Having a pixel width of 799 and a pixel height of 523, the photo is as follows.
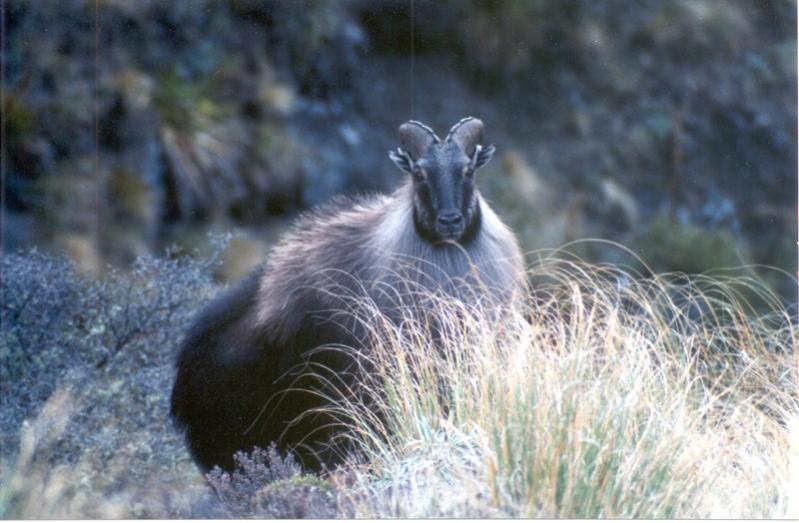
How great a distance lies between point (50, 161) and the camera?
9.20 meters

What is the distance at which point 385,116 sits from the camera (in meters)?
11.1

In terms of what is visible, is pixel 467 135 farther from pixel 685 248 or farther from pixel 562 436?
pixel 685 248

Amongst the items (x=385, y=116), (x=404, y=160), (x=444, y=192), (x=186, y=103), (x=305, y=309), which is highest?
(x=186, y=103)

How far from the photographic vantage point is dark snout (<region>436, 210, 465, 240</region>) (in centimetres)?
609

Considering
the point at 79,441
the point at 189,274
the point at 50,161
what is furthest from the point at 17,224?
the point at 79,441

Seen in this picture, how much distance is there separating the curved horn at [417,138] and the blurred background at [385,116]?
9.17 ft

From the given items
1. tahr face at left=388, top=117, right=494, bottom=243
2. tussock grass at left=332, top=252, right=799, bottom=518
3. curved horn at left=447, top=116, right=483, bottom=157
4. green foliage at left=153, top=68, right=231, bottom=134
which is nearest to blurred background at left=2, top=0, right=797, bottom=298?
green foliage at left=153, top=68, right=231, bottom=134

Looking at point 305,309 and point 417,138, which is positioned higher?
point 417,138

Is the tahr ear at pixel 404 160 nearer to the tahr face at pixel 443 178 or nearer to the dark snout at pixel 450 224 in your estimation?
the tahr face at pixel 443 178

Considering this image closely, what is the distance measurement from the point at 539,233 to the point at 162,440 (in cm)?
478

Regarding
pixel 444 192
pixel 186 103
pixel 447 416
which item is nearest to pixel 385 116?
pixel 186 103

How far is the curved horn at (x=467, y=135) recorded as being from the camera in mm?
6258

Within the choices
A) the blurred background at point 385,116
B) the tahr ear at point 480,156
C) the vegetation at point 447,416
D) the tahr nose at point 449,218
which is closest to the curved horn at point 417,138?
the tahr ear at point 480,156

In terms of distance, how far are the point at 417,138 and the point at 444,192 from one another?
35cm
